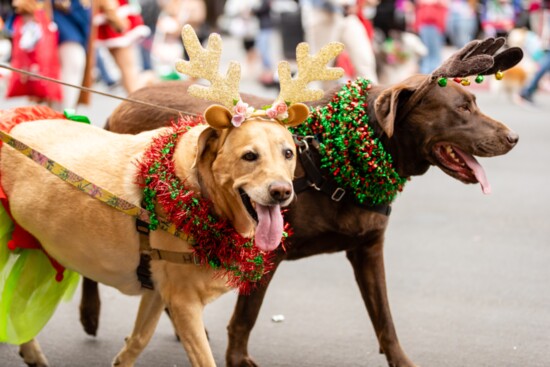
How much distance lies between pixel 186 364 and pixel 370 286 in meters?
1.05

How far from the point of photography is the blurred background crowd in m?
7.39

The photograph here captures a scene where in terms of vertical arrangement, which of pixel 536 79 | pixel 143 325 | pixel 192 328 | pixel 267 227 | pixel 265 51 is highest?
pixel 267 227

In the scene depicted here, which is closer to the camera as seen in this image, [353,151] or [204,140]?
[204,140]

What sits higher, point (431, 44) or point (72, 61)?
point (72, 61)

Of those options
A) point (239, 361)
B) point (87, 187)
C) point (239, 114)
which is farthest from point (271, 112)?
point (239, 361)

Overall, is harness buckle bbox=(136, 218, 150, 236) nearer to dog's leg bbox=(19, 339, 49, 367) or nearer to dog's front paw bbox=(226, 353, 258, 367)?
dog's front paw bbox=(226, 353, 258, 367)

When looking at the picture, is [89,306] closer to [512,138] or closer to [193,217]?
[193,217]

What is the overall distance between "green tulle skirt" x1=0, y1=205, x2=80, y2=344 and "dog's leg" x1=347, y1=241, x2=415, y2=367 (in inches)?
58.7

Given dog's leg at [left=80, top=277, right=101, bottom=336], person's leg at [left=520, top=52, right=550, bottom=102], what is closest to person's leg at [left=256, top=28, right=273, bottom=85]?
person's leg at [left=520, top=52, right=550, bottom=102]

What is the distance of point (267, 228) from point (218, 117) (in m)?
0.45

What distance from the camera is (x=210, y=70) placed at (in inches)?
143

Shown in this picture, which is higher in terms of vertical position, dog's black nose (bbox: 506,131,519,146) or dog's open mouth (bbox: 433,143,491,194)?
dog's black nose (bbox: 506,131,519,146)

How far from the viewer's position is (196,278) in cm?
379

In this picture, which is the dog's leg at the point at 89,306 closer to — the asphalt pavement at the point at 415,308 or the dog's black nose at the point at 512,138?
the asphalt pavement at the point at 415,308
